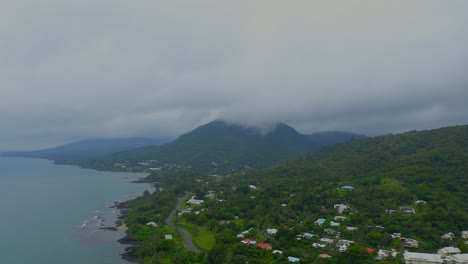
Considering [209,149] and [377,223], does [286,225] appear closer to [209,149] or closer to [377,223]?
[377,223]

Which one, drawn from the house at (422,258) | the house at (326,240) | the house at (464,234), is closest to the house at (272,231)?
the house at (326,240)

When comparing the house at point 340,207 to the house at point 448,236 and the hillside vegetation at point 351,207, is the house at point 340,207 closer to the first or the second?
the hillside vegetation at point 351,207

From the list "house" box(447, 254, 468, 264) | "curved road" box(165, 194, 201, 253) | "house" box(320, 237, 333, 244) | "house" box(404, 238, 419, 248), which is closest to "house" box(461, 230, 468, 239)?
"house" box(404, 238, 419, 248)

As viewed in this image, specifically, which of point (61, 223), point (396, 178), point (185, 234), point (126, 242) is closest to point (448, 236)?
point (396, 178)

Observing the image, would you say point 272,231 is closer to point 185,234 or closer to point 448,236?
point 185,234

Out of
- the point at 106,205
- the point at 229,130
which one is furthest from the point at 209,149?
the point at 106,205

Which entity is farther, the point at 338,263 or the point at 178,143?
the point at 178,143
